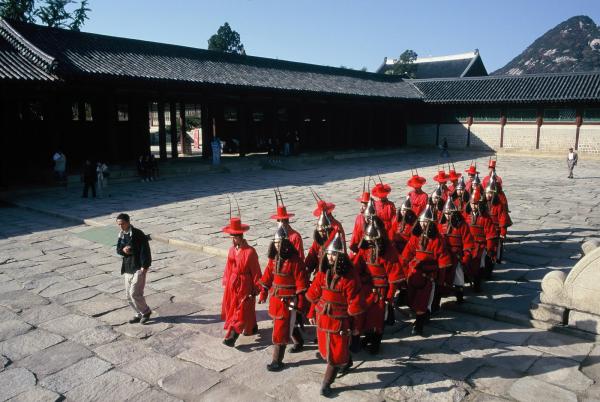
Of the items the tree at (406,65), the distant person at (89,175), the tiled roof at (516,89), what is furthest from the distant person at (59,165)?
the tree at (406,65)

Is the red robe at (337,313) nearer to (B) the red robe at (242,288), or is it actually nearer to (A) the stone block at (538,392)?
(B) the red robe at (242,288)

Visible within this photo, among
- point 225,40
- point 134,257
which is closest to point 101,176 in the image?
point 134,257

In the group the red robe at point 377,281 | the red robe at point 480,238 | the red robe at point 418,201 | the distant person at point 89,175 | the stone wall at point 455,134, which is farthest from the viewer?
the stone wall at point 455,134

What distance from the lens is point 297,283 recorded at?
5.07 m

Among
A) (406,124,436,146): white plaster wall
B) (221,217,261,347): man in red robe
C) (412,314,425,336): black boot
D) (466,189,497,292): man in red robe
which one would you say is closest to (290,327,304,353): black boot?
(221,217,261,347): man in red robe

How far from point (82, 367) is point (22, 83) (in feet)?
45.0

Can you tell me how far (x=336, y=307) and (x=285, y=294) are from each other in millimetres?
739

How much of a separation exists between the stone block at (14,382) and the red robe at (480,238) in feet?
18.8

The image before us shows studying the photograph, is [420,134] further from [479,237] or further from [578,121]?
[479,237]

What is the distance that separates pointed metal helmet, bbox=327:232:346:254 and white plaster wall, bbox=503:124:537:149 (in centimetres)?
2942

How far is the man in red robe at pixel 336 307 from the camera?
14.5 ft

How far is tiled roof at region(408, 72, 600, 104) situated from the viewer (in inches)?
1099

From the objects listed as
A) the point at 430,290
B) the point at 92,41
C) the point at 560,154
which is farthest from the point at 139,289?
the point at 560,154

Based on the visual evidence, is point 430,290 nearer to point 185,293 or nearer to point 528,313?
point 528,313
